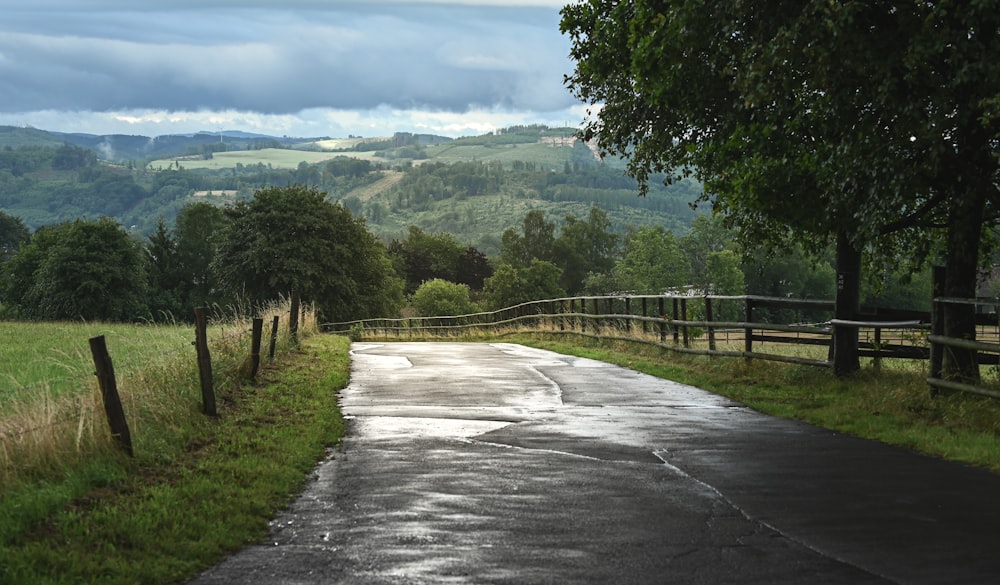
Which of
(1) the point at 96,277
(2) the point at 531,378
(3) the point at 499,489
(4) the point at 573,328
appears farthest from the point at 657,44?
(1) the point at 96,277

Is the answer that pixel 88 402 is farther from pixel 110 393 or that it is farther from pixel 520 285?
pixel 520 285

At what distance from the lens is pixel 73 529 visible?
6852 millimetres

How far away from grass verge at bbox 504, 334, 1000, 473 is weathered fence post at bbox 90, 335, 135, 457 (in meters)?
7.46

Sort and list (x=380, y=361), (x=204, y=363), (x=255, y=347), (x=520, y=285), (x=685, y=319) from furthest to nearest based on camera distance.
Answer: (x=520, y=285), (x=380, y=361), (x=685, y=319), (x=255, y=347), (x=204, y=363)

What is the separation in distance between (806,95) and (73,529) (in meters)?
10.2

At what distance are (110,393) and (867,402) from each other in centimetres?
908

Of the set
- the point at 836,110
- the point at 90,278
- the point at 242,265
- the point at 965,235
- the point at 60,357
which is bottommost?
the point at 90,278

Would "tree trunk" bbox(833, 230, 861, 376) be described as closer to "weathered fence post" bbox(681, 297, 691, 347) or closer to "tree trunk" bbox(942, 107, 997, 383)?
"tree trunk" bbox(942, 107, 997, 383)

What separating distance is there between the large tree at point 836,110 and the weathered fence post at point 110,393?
24.4 feet

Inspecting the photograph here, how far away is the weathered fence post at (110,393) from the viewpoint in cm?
866

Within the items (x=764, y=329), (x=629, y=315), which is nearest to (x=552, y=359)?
(x=629, y=315)

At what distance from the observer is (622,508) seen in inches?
312

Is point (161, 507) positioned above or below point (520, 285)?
above

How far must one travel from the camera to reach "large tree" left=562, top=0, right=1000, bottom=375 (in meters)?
11.4
